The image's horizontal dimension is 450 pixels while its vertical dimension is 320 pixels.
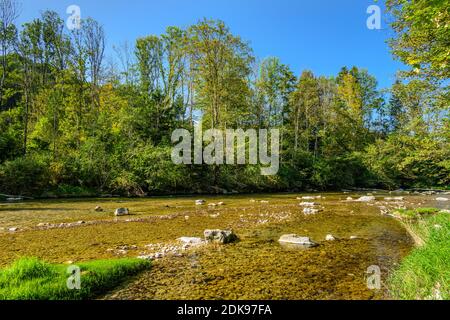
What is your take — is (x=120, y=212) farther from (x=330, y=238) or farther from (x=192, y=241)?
(x=330, y=238)

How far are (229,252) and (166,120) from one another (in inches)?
1052

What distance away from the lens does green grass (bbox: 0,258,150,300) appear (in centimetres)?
450

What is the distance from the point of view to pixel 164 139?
31.1 metres

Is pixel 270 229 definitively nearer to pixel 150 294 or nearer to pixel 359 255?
pixel 359 255

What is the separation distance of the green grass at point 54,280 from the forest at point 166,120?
1669 centimetres

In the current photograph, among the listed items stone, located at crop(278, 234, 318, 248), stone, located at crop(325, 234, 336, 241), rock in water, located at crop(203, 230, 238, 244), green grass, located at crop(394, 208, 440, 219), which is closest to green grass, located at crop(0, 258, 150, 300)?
rock in water, located at crop(203, 230, 238, 244)

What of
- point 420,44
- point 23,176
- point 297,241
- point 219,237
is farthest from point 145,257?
point 23,176

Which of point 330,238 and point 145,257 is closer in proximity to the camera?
point 145,257

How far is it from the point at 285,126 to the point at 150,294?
35.2 metres

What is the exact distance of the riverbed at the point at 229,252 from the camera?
538cm

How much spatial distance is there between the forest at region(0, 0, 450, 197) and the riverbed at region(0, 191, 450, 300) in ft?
32.3

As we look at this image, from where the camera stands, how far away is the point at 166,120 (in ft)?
107

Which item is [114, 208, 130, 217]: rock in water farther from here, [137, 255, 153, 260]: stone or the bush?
the bush

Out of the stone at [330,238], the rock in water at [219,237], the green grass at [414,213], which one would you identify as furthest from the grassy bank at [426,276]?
the green grass at [414,213]
